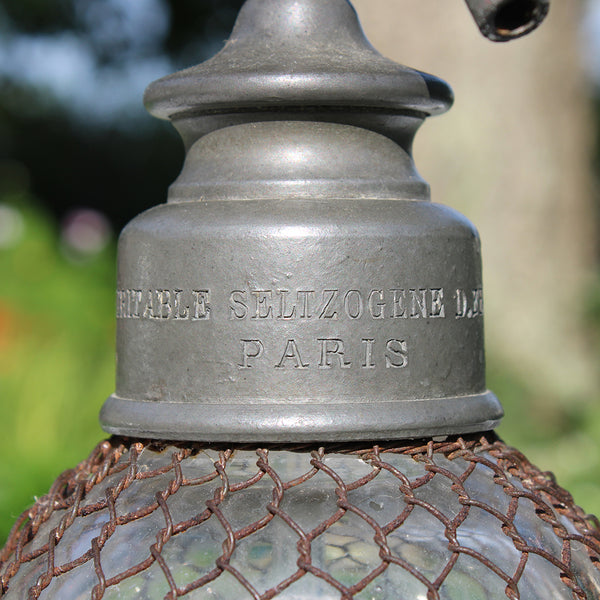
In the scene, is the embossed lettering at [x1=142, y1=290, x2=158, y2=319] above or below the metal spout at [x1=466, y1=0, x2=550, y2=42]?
below

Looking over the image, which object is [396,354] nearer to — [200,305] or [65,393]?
[200,305]

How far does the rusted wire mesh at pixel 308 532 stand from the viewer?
3.24ft

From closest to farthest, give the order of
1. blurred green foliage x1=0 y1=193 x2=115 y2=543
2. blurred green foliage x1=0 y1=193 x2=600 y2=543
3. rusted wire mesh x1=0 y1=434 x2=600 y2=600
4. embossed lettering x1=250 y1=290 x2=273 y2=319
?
rusted wire mesh x1=0 y1=434 x2=600 y2=600
embossed lettering x1=250 y1=290 x2=273 y2=319
blurred green foliage x1=0 y1=193 x2=600 y2=543
blurred green foliage x1=0 y1=193 x2=115 y2=543

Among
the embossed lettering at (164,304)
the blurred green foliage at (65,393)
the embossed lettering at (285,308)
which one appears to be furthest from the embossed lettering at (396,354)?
the blurred green foliage at (65,393)

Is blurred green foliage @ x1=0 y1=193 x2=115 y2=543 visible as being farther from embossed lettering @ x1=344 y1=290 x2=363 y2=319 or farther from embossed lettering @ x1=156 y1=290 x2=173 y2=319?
embossed lettering @ x1=344 y1=290 x2=363 y2=319

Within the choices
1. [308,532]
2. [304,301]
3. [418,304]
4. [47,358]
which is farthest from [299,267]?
[47,358]

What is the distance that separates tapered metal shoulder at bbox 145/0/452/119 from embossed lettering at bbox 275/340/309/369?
0.91 feet

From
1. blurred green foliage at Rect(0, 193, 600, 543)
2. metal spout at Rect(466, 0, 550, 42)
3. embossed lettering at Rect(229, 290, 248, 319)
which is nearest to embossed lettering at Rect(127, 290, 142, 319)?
embossed lettering at Rect(229, 290, 248, 319)

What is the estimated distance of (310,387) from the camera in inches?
42.5

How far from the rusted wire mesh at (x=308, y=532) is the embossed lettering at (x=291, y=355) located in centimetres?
9

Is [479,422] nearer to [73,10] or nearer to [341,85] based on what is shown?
[341,85]

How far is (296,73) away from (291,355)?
1.03 ft

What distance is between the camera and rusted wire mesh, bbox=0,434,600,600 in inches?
38.9

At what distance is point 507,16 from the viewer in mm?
1057
